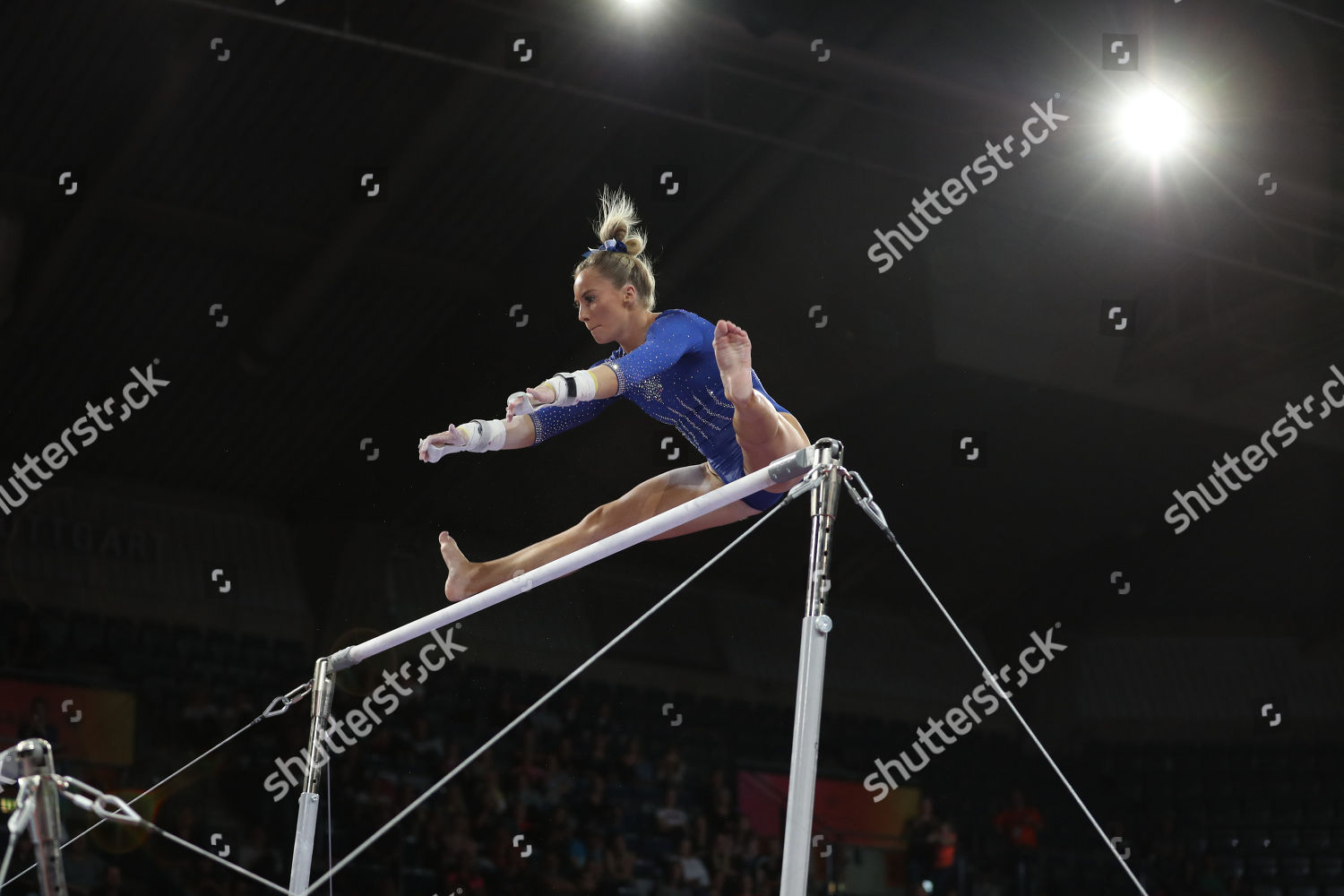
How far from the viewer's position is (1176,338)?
10102 millimetres

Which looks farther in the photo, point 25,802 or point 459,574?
point 459,574

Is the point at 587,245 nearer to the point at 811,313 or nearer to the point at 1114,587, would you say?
the point at 811,313

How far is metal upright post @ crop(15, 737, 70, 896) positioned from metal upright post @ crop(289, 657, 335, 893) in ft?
5.11

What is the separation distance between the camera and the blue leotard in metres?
3.72

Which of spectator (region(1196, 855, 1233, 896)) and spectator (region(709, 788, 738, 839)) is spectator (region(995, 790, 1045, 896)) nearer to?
spectator (region(1196, 855, 1233, 896))

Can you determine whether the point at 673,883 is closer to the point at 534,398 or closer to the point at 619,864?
the point at 619,864

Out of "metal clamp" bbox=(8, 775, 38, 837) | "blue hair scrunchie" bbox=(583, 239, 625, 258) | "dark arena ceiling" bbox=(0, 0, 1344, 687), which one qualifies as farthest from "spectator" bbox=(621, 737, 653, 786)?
"metal clamp" bbox=(8, 775, 38, 837)

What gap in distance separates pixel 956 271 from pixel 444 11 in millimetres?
3859

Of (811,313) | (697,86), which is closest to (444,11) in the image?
(697,86)

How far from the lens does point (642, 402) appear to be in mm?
4148

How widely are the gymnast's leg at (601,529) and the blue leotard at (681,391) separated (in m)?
0.14

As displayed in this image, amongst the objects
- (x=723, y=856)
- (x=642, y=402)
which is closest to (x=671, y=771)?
(x=723, y=856)

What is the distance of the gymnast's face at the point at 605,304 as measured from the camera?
4.10 m

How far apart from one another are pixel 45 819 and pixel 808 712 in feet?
4.76
